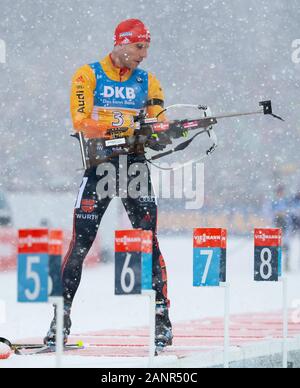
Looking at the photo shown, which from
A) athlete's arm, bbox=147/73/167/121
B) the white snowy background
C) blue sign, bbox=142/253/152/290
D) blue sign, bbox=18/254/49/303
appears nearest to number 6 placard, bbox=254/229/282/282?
athlete's arm, bbox=147/73/167/121

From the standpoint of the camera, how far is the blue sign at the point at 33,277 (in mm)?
4125

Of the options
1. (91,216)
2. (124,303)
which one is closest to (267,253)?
(91,216)

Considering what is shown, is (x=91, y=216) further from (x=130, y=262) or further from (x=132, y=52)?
(x=130, y=262)

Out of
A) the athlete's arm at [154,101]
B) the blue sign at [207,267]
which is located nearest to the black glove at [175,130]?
the athlete's arm at [154,101]

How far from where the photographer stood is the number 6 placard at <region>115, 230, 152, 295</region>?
466cm

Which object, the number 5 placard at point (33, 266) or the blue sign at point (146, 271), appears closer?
the number 5 placard at point (33, 266)

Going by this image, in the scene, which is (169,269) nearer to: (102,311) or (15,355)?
(102,311)

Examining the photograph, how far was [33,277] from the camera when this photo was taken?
4160 millimetres

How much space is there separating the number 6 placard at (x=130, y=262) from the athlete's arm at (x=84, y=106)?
4.57ft

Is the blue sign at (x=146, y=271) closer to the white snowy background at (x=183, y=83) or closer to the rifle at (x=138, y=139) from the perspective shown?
the rifle at (x=138, y=139)

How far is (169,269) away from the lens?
1844 cm

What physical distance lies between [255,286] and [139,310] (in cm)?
442

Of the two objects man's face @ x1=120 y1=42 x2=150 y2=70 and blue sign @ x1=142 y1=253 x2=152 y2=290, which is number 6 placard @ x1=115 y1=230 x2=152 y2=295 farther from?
man's face @ x1=120 y1=42 x2=150 y2=70

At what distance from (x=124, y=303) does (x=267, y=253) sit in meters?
5.51
